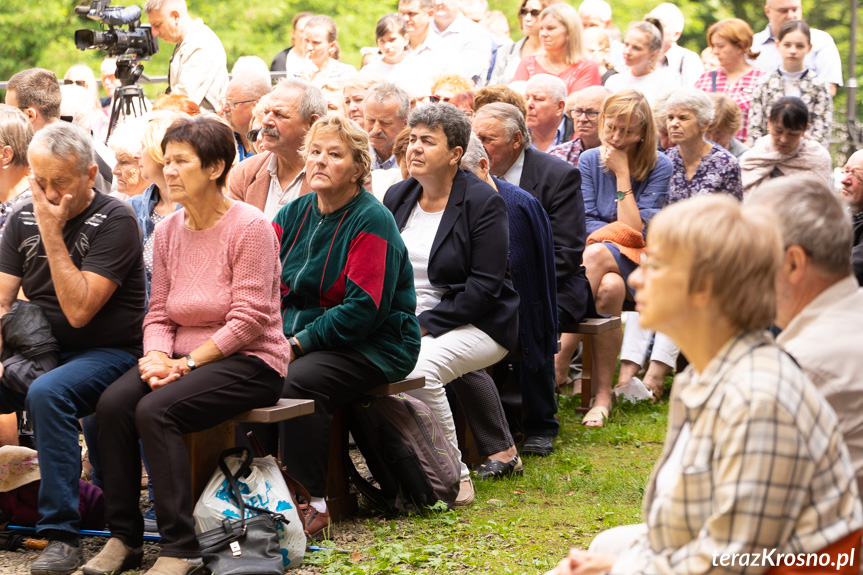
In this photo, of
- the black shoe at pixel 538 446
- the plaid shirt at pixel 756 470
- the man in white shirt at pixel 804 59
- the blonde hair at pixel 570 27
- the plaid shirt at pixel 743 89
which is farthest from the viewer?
the man in white shirt at pixel 804 59

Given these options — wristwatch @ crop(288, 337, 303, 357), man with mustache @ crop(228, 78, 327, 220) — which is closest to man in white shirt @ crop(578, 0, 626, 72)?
man with mustache @ crop(228, 78, 327, 220)

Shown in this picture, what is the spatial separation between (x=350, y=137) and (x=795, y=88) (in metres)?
4.92

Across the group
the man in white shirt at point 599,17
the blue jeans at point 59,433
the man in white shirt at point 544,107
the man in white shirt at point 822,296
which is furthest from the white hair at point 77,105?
the man in white shirt at point 822,296

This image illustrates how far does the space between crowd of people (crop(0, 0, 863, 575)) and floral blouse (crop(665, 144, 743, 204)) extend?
0.02 metres

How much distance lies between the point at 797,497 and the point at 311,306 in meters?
2.77

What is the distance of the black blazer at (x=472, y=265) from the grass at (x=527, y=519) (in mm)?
739

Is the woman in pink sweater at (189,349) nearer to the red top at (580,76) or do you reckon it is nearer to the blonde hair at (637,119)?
the blonde hair at (637,119)

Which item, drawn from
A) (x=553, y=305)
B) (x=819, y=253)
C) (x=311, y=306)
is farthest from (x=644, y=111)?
(x=819, y=253)

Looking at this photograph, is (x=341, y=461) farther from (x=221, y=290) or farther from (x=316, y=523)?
(x=221, y=290)

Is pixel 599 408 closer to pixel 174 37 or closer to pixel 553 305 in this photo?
pixel 553 305

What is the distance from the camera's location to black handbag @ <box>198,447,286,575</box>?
3.63 metres

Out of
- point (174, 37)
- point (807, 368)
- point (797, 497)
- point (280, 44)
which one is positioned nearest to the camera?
point (797, 497)

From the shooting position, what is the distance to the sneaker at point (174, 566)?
3572mm

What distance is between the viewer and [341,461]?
4.57 metres
